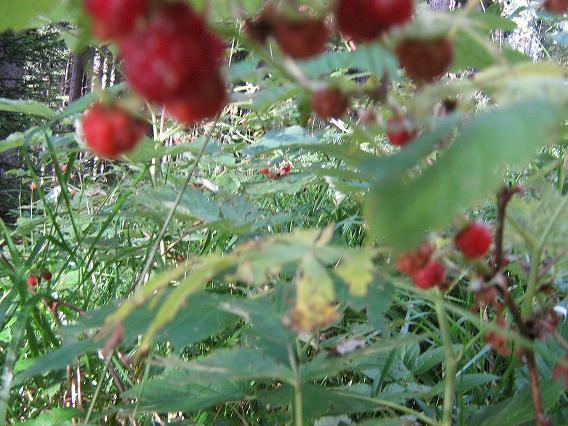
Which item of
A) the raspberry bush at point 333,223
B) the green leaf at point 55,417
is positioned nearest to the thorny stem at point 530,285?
the raspberry bush at point 333,223

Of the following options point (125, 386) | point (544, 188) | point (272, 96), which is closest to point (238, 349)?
point (272, 96)

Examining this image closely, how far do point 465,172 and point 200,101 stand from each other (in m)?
0.19

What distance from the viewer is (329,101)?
48 centimetres

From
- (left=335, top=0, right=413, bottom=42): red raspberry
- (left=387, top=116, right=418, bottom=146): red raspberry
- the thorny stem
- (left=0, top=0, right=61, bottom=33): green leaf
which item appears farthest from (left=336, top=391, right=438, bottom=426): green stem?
(left=0, top=0, right=61, bottom=33): green leaf

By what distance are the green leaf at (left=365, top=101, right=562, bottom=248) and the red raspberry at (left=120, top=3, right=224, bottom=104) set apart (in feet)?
0.51

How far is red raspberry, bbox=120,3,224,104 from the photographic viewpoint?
0.40 metres

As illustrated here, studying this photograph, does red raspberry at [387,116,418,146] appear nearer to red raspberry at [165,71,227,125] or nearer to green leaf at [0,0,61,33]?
red raspberry at [165,71,227,125]

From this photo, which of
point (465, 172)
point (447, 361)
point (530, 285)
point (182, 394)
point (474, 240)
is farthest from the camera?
point (182, 394)

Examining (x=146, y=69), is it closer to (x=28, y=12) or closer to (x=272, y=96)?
(x=28, y=12)

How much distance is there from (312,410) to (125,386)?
57 cm

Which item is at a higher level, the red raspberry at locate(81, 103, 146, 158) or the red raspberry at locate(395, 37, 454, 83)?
the red raspberry at locate(395, 37, 454, 83)

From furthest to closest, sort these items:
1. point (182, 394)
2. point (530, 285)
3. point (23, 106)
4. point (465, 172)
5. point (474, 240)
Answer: point (23, 106), point (182, 394), point (530, 285), point (474, 240), point (465, 172)

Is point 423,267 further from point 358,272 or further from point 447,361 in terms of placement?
point 447,361

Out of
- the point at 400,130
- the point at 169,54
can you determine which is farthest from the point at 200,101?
the point at 400,130
